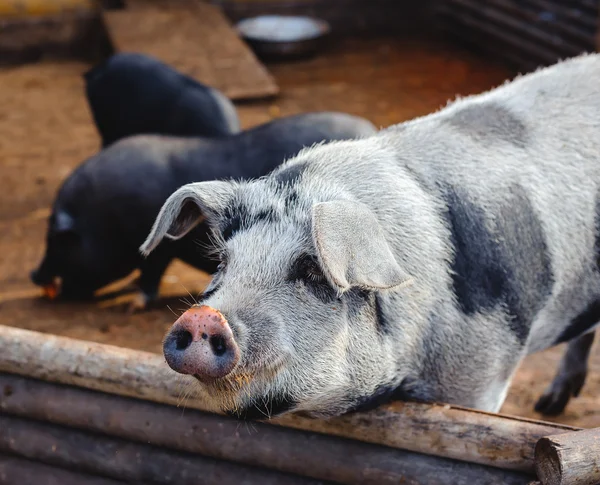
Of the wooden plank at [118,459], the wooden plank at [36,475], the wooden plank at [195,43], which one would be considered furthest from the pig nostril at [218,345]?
the wooden plank at [195,43]

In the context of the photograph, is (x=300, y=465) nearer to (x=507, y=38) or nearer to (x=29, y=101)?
(x=29, y=101)

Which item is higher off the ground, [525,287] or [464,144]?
[464,144]

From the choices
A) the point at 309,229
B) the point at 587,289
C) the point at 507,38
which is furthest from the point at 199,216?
the point at 507,38

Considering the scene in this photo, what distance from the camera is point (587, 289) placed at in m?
2.85

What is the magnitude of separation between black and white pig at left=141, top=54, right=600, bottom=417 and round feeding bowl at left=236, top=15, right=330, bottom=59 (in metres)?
6.45

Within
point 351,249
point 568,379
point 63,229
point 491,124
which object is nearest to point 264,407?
point 351,249

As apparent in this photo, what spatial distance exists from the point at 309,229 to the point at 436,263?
0.44m

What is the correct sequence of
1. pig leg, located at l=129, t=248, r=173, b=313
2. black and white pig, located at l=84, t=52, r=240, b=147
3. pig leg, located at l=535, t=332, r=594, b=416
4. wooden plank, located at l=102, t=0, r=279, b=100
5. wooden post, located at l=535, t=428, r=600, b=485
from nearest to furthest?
wooden post, located at l=535, t=428, r=600, b=485 → pig leg, located at l=535, t=332, r=594, b=416 → pig leg, located at l=129, t=248, r=173, b=313 → black and white pig, located at l=84, t=52, r=240, b=147 → wooden plank, located at l=102, t=0, r=279, b=100

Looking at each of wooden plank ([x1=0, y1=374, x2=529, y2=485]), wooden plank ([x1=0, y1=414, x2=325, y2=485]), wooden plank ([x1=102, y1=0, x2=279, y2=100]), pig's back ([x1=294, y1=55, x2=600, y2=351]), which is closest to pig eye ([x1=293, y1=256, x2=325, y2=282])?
pig's back ([x1=294, y1=55, x2=600, y2=351])

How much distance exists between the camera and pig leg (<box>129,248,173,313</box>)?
16.1 ft

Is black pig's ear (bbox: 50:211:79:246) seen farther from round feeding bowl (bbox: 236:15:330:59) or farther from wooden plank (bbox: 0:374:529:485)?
round feeding bowl (bbox: 236:15:330:59)

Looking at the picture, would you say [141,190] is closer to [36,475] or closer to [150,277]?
[150,277]

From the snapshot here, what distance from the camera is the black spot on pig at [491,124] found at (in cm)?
279

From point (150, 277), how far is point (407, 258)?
9.05 ft
